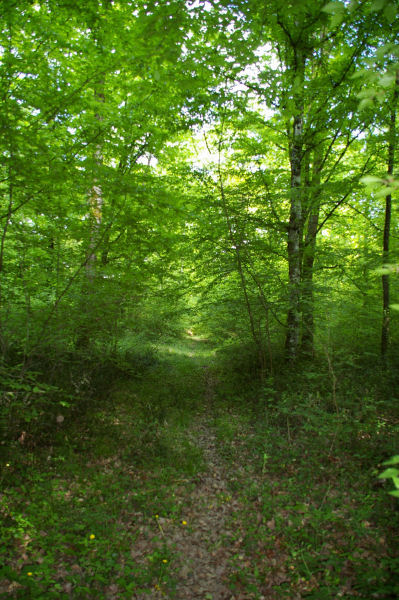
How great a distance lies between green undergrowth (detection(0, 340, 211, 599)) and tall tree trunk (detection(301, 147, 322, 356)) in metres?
4.80

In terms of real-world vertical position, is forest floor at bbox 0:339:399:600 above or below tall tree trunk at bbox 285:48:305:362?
below

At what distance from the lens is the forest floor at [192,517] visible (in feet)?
12.0

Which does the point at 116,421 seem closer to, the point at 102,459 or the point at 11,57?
the point at 102,459

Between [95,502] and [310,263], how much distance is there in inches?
377

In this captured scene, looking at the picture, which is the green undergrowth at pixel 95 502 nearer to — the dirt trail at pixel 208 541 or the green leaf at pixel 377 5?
the dirt trail at pixel 208 541

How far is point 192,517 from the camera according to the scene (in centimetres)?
494

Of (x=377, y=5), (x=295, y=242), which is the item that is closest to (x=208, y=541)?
(x=377, y=5)

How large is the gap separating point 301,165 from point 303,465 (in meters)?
8.29

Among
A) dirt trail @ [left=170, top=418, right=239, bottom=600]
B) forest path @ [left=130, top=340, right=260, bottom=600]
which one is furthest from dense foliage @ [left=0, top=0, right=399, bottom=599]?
dirt trail @ [left=170, top=418, right=239, bottom=600]

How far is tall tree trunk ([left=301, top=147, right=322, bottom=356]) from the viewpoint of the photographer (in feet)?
27.0

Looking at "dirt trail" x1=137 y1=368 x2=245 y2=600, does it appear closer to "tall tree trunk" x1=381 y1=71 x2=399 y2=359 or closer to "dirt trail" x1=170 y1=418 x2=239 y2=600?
"dirt trail" x1=170 y1=418 x2=239 y2=600

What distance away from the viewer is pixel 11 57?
4188mm

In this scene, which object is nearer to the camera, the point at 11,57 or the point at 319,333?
the point at 11,57

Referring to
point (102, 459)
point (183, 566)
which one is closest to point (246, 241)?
point (102, 459)
